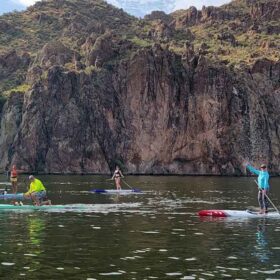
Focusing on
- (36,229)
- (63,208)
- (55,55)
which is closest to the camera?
(36,229)

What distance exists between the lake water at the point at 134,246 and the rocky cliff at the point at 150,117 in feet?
385

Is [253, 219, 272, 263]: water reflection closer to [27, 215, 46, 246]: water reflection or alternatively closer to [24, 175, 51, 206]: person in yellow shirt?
[27, 215, 46, 246]: water reflection

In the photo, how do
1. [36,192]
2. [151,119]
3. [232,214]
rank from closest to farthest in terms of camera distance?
[232,214] < [36,192] < [151,119]

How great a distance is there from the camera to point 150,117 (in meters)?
164

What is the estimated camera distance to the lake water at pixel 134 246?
68.5 feet

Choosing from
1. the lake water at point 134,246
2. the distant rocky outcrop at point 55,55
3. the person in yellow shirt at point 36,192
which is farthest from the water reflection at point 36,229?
the distant rocky outcrop at point 55,55

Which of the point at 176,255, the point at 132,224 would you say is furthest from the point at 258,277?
the point at 132,224

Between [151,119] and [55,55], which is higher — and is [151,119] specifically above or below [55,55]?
below

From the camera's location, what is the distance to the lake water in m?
20.9

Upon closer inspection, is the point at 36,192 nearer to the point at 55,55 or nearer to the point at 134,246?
the point at 134,246

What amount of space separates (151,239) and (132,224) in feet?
19.6

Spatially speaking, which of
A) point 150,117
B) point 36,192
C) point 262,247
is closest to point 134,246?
point 262,247

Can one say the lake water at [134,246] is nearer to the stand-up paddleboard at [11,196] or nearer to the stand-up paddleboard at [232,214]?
the stand-up paddleboard at [232,214]

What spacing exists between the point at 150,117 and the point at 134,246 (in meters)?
139
